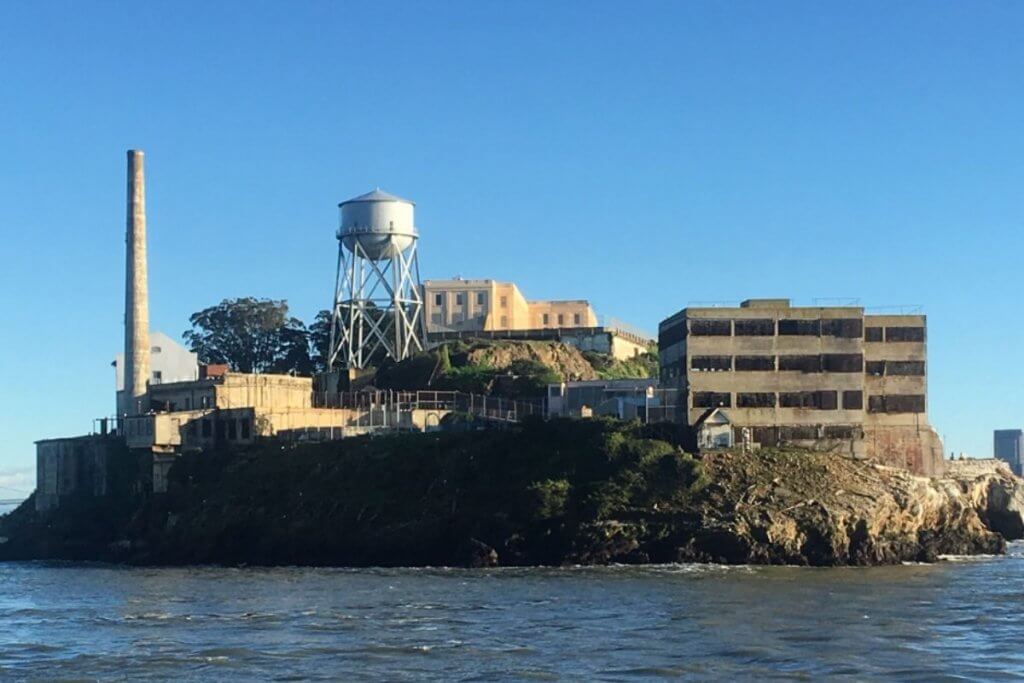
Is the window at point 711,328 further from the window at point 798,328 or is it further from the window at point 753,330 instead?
the window at point 798,328

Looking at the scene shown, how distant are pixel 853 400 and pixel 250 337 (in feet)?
225

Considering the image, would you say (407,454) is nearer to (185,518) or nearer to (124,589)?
(185,518)

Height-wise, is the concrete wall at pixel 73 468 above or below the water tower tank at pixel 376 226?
below

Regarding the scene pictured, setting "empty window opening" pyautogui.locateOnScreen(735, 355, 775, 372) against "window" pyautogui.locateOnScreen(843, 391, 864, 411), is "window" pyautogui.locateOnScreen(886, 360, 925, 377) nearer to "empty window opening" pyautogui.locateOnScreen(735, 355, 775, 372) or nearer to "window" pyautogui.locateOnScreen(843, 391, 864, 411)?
"window" pyautogui.locateOnScreen(843, 391, 864, 411)

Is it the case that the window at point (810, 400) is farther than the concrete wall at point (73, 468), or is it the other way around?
the concrete wall at point (73, 468)

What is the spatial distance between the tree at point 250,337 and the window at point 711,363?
5708cm

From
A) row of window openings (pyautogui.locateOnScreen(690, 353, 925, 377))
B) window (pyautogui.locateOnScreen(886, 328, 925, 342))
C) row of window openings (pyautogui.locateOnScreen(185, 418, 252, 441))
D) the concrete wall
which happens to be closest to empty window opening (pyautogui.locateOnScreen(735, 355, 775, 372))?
row of window openings (pyautogui.locateOnScreen(690, 353, 925, 377))

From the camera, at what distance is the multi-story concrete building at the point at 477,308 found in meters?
149

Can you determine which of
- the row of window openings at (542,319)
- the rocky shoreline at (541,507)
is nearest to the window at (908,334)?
the rocky shoreline at (541,507)

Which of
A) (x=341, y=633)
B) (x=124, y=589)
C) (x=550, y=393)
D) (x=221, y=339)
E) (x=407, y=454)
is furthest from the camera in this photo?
(x=221, y=339)

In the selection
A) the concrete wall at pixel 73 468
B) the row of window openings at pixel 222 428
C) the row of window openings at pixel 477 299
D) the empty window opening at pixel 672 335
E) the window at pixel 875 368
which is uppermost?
the row of window openings at pixel 477 299

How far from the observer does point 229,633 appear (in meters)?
51.3

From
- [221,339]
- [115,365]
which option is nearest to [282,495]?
[115,365]

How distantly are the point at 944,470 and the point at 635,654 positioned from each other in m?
54.0
